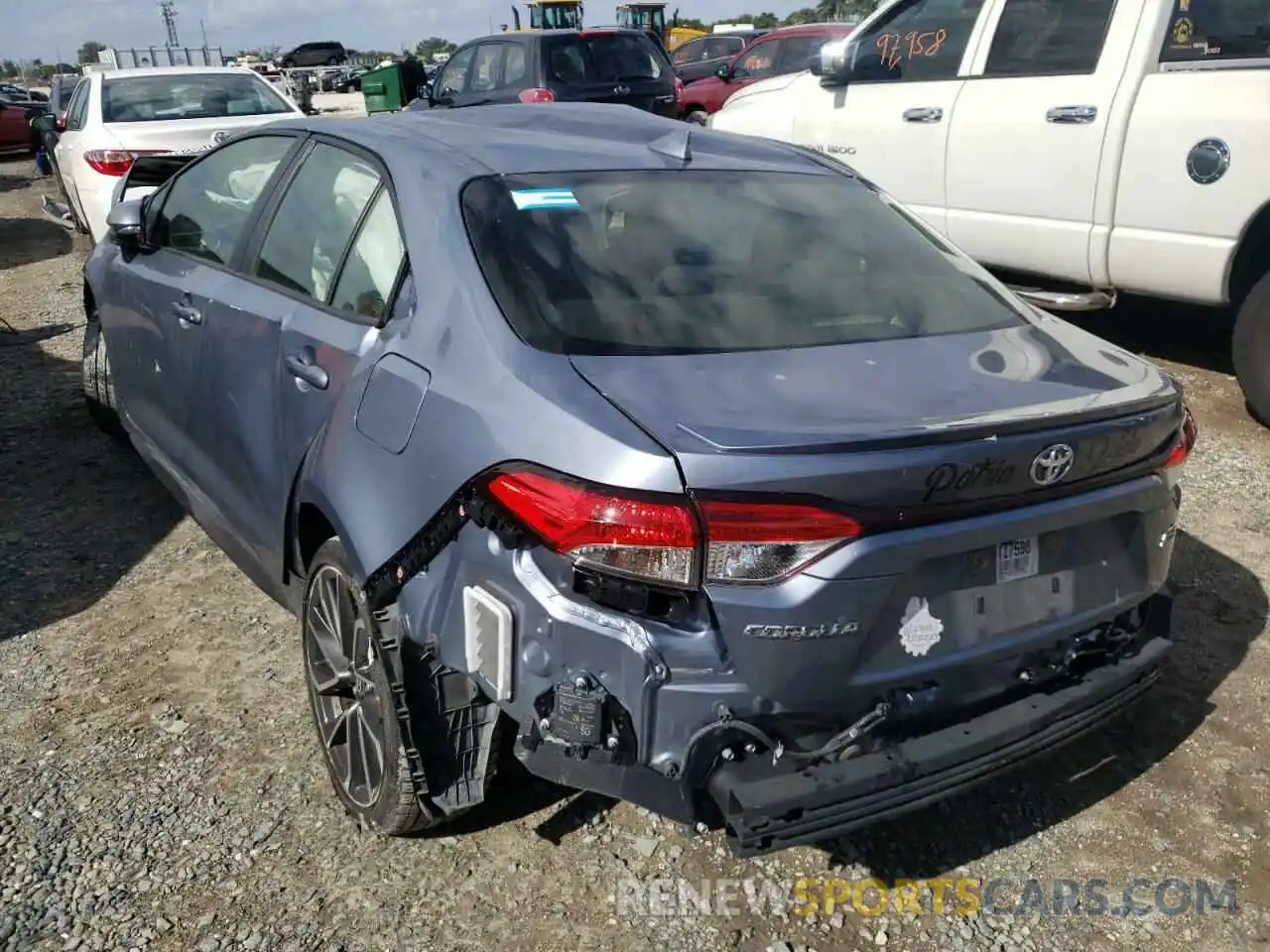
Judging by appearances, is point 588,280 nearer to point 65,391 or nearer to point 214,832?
point 214,832

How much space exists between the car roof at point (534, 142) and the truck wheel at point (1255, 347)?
8.74 feet

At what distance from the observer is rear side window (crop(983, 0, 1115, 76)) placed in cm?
559

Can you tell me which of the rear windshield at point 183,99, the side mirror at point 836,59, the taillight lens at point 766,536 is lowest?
the taillight lens at point 766,536

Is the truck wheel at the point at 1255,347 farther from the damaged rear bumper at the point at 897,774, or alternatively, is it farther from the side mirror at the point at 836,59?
the damaged rear bumper at the point at 897,774

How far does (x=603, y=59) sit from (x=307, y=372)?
10854mm

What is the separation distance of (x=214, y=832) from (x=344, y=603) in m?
0.64

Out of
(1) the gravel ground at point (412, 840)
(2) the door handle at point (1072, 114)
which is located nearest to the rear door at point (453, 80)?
(2) the door handle at point (1072, 114)

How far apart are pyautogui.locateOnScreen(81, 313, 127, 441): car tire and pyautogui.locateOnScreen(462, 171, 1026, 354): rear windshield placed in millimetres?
3111

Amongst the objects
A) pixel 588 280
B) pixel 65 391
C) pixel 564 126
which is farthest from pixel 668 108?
pixel 588 280

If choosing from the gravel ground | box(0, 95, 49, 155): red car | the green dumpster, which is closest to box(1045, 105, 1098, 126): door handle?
the gravel ground

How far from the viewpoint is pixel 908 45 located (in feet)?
21.1

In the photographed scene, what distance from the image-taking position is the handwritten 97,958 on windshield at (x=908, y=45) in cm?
632

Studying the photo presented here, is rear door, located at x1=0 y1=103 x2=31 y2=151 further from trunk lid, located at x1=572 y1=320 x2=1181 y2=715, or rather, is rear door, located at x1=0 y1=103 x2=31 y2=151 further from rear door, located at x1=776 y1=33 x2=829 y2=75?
trunk lid, located at x1=572 y1=320 x2=1181 y2=715

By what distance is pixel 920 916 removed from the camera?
2.54 meters
